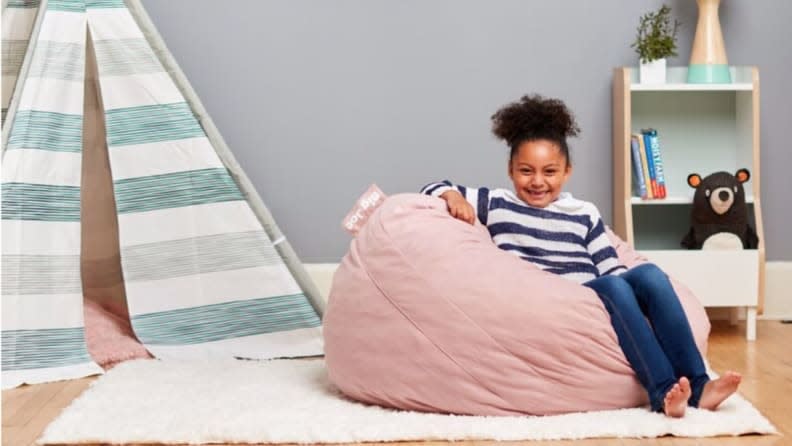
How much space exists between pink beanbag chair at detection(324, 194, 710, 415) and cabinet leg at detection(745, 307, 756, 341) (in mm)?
1016

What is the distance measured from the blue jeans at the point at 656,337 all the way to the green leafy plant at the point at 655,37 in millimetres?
1353

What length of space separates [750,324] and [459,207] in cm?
127

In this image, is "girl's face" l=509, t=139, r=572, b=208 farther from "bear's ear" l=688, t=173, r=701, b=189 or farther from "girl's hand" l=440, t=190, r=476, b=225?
"bear's ear" l=688, t=173, r=701, b=189

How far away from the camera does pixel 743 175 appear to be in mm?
3465

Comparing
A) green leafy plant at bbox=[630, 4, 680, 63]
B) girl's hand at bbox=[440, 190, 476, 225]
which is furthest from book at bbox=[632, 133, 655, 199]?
girl's hand at bbox=[440, 190, 476, 225]

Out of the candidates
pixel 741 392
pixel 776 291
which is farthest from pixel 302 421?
pixel 776 291

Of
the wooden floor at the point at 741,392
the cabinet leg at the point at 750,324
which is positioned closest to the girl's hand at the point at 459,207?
the wooden floor at the point at 741,392

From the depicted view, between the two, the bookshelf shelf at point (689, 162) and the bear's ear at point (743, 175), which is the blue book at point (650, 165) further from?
the bear's ear at point (743, 175)

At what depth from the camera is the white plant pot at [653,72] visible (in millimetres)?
3457

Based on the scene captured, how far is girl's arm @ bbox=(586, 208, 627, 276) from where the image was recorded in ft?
8.36

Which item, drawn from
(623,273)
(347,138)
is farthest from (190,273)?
(623,273)

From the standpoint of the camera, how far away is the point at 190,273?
312 centimetres

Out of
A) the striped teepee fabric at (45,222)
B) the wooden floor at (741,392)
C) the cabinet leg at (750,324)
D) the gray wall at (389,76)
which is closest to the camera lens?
the wooden floor at (741,392)

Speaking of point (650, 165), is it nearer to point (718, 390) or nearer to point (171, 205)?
point (718, 390)
